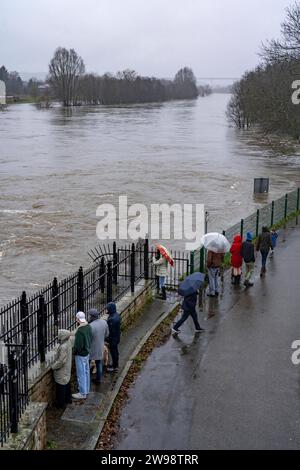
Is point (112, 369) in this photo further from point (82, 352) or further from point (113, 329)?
point (82, 352)

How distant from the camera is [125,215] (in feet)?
91.0

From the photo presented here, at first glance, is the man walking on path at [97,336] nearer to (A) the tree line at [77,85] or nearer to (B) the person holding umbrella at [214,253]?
(B) the person holding umbrella at [214,253]

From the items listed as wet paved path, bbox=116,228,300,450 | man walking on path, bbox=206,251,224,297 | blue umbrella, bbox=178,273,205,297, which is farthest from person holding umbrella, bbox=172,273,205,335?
man walking on path, bbox=206,251,224,297

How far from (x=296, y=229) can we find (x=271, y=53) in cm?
2314

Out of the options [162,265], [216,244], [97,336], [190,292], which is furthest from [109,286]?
[216,244]

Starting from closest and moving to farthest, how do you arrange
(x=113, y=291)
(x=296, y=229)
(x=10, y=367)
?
(x=10, y=367), (x=113, y=291), (x=296, y=229)

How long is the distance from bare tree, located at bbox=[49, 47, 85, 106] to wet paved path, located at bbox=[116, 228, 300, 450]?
536 ft

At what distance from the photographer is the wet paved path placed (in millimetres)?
7738

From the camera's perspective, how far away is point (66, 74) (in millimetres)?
181500

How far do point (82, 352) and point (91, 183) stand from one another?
1159 inches

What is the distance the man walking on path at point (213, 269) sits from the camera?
13297 millimetres

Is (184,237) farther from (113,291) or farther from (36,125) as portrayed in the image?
A: (36,125)

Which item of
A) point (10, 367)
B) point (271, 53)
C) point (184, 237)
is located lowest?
point (184, 237)
